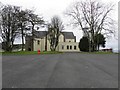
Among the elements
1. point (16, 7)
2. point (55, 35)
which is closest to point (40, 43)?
point (55, 35)

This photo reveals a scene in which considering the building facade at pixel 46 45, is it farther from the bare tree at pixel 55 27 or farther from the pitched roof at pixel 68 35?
the bare tree at pixel 55 27

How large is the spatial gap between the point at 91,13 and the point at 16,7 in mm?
19888

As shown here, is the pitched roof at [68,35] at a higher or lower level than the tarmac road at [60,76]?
higher

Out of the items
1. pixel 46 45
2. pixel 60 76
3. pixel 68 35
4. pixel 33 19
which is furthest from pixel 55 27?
pixel 60 76

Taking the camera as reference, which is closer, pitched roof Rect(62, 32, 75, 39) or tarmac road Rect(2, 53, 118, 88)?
tarmac road Rect(2, 53, 118, 88)

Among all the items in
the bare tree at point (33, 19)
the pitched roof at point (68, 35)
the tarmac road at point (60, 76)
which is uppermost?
the bare tree at point (33, 19)

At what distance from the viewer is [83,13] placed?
2100 inches

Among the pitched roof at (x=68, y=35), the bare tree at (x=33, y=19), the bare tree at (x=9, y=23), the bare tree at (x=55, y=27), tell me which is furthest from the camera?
the pitched roof at (x=68, y=35)

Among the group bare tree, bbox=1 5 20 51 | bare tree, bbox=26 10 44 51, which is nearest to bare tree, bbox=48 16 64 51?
bare tree, bbox=26 10 44 51

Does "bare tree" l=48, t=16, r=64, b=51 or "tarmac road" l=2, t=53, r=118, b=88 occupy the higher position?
"bare tree" l=48, t=16, r=64, b=51

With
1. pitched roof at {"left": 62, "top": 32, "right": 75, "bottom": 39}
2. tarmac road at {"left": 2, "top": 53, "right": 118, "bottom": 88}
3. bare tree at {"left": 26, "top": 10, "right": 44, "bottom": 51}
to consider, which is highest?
bare tree at {"left": 26, "top": 10, "right": 44, "bottom": 51}

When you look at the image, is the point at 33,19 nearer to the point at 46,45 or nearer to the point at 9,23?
the point at 9,23

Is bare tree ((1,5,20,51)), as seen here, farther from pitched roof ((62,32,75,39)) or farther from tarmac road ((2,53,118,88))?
pitched roof ((62,32,75,39))

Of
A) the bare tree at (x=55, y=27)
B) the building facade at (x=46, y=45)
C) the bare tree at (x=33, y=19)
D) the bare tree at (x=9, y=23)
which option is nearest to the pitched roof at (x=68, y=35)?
the building facade at (x=46, y=45)
